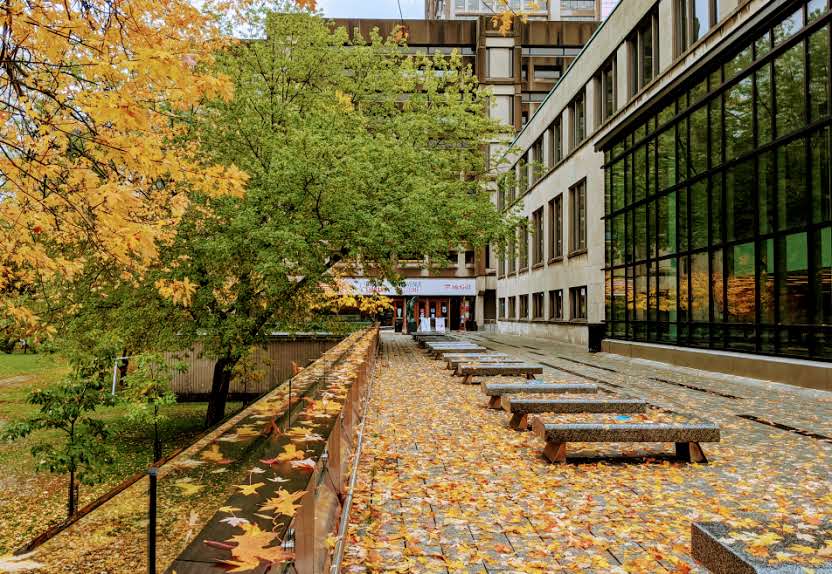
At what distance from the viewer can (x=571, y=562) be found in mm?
4637

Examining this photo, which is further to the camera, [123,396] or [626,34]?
[626,34]

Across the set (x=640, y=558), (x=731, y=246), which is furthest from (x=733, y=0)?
(x=640, y=558)

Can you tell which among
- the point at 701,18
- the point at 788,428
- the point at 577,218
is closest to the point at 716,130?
the point at 701,18

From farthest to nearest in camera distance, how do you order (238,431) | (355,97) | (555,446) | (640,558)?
(355,97) < (555,446) < (640,558) < (238,431)

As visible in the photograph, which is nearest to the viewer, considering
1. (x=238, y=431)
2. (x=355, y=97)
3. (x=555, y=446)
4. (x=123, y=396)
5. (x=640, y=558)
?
(x=238, y=431)

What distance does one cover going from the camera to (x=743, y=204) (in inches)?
676

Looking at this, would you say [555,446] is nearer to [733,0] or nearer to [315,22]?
[733,0]

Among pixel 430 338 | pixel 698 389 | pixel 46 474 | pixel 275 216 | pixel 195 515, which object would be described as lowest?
pixel 46 474

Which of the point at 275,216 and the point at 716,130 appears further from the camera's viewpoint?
the point at 716,130

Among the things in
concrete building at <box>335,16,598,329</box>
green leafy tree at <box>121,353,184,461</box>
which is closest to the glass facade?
green leafy tree at <box>121,353,184,461</box>

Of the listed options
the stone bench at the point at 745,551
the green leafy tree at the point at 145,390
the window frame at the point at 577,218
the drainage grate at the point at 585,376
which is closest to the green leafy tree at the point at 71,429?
the green leafy tree at the point at 145,390

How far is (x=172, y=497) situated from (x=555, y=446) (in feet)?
18.5

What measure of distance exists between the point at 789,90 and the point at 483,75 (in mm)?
45623

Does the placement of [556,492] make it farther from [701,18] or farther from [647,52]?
[647,52]
